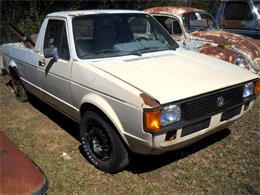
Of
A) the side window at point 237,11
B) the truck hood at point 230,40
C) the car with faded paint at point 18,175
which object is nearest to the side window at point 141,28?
the truck hood at point 230,40

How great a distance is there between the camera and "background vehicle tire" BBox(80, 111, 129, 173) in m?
3.90

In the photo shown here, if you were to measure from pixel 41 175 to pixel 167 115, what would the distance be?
136 centimetres

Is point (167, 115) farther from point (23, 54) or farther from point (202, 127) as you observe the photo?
point (23, 54)

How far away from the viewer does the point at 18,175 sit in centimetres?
251

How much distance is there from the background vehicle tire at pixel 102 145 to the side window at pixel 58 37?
94 cm

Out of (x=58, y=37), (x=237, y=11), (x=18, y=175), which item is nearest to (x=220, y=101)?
(x=18, y=175)

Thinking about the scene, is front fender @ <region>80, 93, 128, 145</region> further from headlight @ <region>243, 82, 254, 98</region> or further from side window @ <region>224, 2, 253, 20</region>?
side window @ <region>224, 2, 253, 20</region>

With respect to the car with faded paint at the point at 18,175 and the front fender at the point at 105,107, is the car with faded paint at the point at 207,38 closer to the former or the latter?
the front fender at the point at 105,107

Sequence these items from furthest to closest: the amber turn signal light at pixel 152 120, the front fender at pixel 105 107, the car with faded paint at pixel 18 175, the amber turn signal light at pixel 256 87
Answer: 1. the amber turn signal light at pixel 256 87
2. the front fender at pixel 105 107
3. the amber turn signal light at pixel 152 120
4. the car with faded paint at pixel 18 175

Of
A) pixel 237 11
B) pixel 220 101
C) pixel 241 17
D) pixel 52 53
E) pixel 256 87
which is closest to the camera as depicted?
pixel 220 101

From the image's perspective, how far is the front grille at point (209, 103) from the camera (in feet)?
11.8

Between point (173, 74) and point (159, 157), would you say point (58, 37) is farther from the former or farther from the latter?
point (159, 157)

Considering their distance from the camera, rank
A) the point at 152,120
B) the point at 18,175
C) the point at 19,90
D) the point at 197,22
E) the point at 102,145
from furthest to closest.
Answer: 1. the point at 197,22
2. the point at 19,90
3. the point at 102,145
4. the point at 152,120
5. the point at 18,175

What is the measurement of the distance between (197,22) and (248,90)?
13.3 ft
